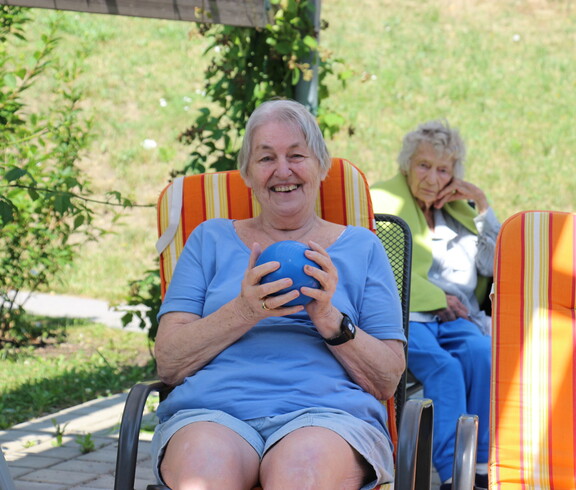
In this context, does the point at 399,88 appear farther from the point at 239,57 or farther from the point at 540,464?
the point at 540,464

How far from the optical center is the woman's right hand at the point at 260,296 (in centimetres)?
227

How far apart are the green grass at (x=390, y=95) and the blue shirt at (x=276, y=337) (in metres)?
5.64

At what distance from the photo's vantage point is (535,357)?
2576 mm

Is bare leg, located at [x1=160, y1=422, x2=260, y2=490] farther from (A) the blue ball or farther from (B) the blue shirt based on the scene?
(A) the blue ball

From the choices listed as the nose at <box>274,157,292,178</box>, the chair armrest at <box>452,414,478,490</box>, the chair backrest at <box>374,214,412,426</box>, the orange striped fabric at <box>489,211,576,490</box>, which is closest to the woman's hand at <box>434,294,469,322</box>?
the chair backrest at <box>374,214,412,426</box>

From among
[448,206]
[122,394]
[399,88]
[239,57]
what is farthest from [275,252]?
[399,88]

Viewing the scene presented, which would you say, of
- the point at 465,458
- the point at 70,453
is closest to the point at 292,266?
the point at 465,458

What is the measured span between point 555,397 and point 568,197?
27.3 feet

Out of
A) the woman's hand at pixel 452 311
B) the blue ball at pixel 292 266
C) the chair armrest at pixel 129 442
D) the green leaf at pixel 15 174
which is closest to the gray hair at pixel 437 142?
the woman's hand at pixel 452 311

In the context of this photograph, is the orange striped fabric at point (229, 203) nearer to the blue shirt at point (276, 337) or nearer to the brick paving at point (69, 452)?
the blue shirt at point (276, 337)

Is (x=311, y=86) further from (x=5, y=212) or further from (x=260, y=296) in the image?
(x=260, y=296)

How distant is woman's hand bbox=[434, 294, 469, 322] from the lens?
372cm

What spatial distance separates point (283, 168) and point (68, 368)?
348 cm

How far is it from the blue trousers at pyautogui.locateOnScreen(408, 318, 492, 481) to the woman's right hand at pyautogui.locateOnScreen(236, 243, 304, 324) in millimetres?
1323
